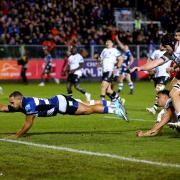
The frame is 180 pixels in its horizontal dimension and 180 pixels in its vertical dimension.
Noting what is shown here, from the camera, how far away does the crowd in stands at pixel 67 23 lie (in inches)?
1631

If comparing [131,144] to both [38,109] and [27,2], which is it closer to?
[38,109]

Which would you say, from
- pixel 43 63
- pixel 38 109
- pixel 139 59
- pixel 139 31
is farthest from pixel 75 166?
pixel 139 31

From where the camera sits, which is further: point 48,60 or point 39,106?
point 48,60

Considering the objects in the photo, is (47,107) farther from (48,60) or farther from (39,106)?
(48,60)

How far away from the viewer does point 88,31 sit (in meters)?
44.1

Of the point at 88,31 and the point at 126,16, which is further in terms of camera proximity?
the point at 126,16

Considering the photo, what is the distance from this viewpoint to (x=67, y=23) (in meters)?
44.1

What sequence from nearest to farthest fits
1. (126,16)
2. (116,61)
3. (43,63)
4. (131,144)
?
(131,144)
(116,61)
(43,63)
(126,16)

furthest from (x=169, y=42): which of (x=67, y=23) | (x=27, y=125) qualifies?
(x=67, y=23)

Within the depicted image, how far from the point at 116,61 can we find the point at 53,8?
68.1 feet

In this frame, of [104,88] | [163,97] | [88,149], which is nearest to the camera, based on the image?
[88,149]

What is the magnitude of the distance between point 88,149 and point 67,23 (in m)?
33.0

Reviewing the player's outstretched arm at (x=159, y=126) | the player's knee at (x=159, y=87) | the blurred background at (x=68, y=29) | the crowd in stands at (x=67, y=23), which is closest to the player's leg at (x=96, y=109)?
the player's outstretched arm at (x=159, y=126)

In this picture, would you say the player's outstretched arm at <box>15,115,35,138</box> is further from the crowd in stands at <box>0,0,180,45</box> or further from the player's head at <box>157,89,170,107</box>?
the crowd in stands at <box>0,0,180,45</box>
